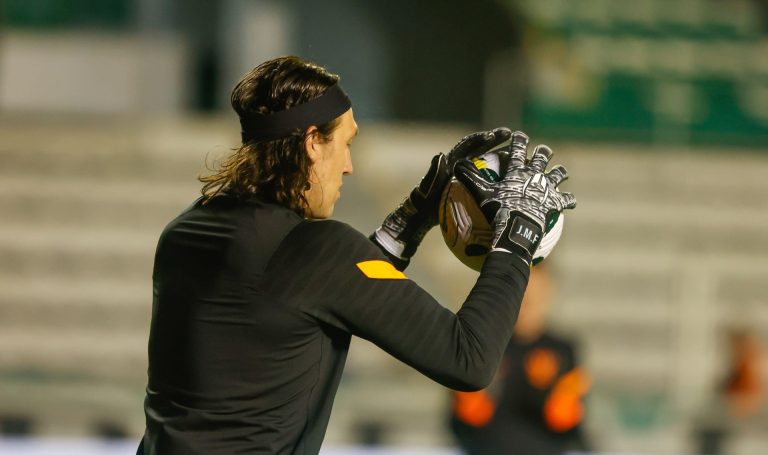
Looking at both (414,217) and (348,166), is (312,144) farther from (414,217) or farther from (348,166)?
(414,217)

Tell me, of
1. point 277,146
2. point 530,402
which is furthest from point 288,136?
point 530,402

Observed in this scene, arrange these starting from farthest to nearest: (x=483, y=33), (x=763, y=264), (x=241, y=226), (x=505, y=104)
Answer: (x=483, y=33) → (x=763, y=264) → (x=505, y=104) → (x=241, y=226)

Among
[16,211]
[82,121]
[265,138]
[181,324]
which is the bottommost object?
[16,211]

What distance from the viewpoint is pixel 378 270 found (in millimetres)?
1688

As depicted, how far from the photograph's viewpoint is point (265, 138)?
5.70 feet

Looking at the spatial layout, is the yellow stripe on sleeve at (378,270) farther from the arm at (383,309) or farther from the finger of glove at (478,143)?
the finger of glove at (478,143)

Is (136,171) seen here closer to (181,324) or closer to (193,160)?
(193,160)

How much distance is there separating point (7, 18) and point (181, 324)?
266 inches

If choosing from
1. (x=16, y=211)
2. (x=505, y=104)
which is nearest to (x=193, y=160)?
(x=16, y=211)

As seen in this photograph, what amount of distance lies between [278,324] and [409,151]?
684cm

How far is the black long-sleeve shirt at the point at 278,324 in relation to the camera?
1.66m

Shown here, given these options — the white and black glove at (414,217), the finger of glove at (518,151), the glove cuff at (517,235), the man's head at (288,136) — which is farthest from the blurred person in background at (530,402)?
the man's head at (288,136)

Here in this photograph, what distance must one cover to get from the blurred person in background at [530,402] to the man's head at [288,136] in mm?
2094

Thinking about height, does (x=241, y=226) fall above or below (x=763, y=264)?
above
